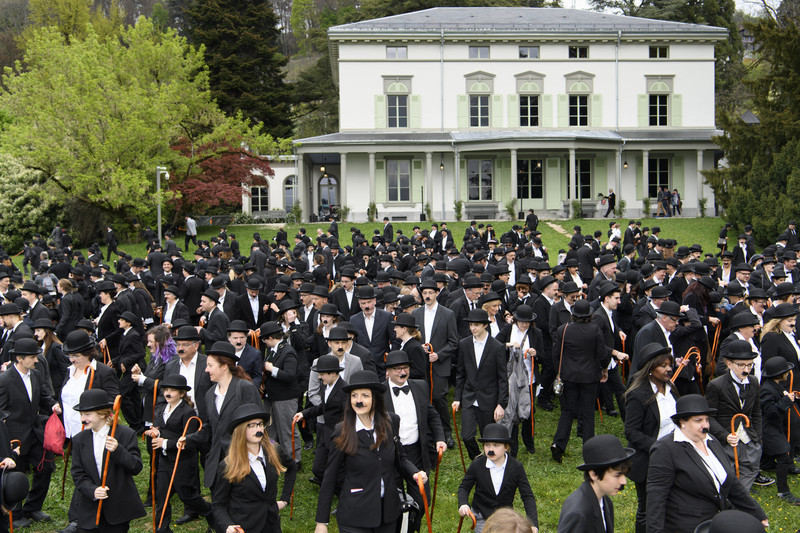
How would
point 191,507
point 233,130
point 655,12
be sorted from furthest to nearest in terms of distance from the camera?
point 655,12 → point 233,130 → point 191,507

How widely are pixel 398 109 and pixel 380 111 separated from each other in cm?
108

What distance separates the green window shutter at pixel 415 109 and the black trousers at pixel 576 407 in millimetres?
34820

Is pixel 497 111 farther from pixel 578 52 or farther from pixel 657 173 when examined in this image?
pixel 657 173

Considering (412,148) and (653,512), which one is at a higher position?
(412,148)

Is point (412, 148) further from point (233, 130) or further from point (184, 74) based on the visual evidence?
point (184, 74)

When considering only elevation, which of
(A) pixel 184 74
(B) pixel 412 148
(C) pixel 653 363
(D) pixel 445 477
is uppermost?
(A) pixel 184 74

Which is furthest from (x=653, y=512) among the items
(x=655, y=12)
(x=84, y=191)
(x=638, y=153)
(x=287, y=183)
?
(x=655, y=12)

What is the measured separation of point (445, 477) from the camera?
8789 millimetres

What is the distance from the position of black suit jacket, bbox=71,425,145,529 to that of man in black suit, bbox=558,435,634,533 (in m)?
3.69

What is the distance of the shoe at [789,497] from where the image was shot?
25.8ft

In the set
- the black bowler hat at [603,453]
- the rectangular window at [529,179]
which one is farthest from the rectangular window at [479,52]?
the black bowler hat at [603,453]

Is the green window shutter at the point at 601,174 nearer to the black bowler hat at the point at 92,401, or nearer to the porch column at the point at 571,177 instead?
the porch column at the point at 571,177

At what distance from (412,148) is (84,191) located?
57.2 feet

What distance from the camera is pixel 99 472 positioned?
6.07m
